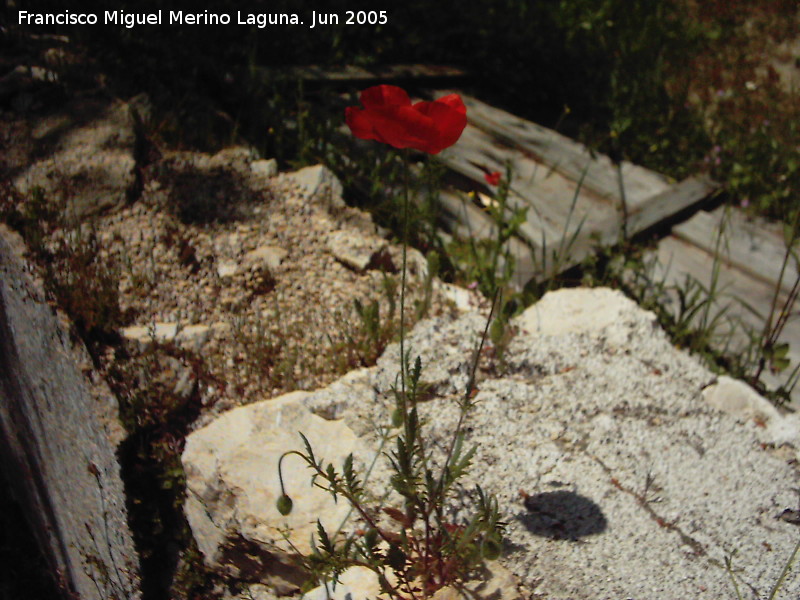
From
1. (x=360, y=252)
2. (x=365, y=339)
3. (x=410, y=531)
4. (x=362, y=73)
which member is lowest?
(x=410, y=531)

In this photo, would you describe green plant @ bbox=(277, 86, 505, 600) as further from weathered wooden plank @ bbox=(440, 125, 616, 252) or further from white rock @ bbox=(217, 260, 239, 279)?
weathered wooden plank @ bbox=(440, 125, 616, 252)

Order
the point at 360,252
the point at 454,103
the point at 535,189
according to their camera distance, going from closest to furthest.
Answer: the point at 454,103
the point at 360,252
the point at 535,189

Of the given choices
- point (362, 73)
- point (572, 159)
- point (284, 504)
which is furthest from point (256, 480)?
point (362, 73)

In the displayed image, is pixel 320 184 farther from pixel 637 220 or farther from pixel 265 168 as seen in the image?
pixel 637 220

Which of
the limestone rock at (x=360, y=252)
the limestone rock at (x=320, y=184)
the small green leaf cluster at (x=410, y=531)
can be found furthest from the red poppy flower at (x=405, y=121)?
the limestone rock at (x=320, y=184)

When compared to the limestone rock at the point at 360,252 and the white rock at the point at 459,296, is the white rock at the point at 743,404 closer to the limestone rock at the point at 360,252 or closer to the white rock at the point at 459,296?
the white rock at the point at 459,296

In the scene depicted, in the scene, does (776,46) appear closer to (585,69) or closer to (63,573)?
(585,69)

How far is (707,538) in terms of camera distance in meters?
2.04

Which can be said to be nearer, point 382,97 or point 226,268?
point 382,97

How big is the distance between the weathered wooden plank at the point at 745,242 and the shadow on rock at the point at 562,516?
2.07m

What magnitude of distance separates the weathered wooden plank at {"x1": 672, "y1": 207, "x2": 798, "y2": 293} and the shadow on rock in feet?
6.79

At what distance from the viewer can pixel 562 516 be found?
2.12 meters

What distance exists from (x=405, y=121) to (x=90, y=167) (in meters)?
2.46

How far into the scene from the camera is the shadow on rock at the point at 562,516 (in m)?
2.08
